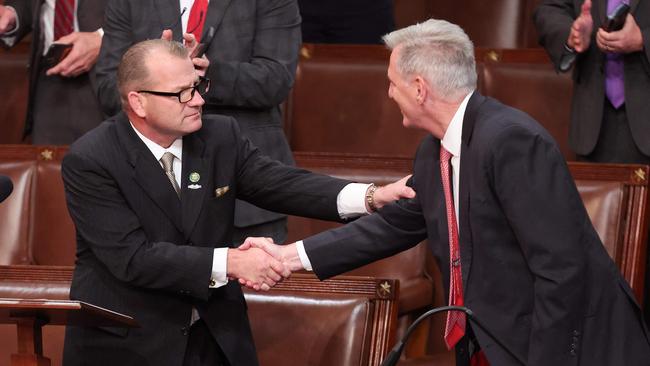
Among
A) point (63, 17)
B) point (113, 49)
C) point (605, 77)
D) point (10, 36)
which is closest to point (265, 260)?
point (113, 49)

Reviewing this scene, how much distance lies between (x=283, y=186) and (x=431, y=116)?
59cm

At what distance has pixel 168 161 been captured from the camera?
3.00m

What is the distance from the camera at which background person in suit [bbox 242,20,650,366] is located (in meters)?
2.49

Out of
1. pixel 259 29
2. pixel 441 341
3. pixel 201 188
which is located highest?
pixel 259 29

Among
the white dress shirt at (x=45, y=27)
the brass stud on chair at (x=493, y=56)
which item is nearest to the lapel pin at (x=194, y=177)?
the white dress shirt at (x=45, y=27)

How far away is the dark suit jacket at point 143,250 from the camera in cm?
290

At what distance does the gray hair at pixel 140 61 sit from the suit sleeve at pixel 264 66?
1.44 ft

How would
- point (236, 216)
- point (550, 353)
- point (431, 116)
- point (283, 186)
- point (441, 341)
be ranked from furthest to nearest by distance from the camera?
point (441, 341) < point (236, 216) < point (283, 186) < point (431, 116) < point (550, 353)

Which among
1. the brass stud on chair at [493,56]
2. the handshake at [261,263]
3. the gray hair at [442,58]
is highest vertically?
the gray hair at [442,58]

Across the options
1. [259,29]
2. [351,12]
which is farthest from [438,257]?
[351,12]

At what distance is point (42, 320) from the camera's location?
8.44 ft

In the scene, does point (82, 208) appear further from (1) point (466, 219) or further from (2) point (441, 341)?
(2) point (441, 341)

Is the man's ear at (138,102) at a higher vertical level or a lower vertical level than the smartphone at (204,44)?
lower

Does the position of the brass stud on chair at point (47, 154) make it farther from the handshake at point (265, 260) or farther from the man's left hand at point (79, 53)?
the handshake at point (265, 260)
